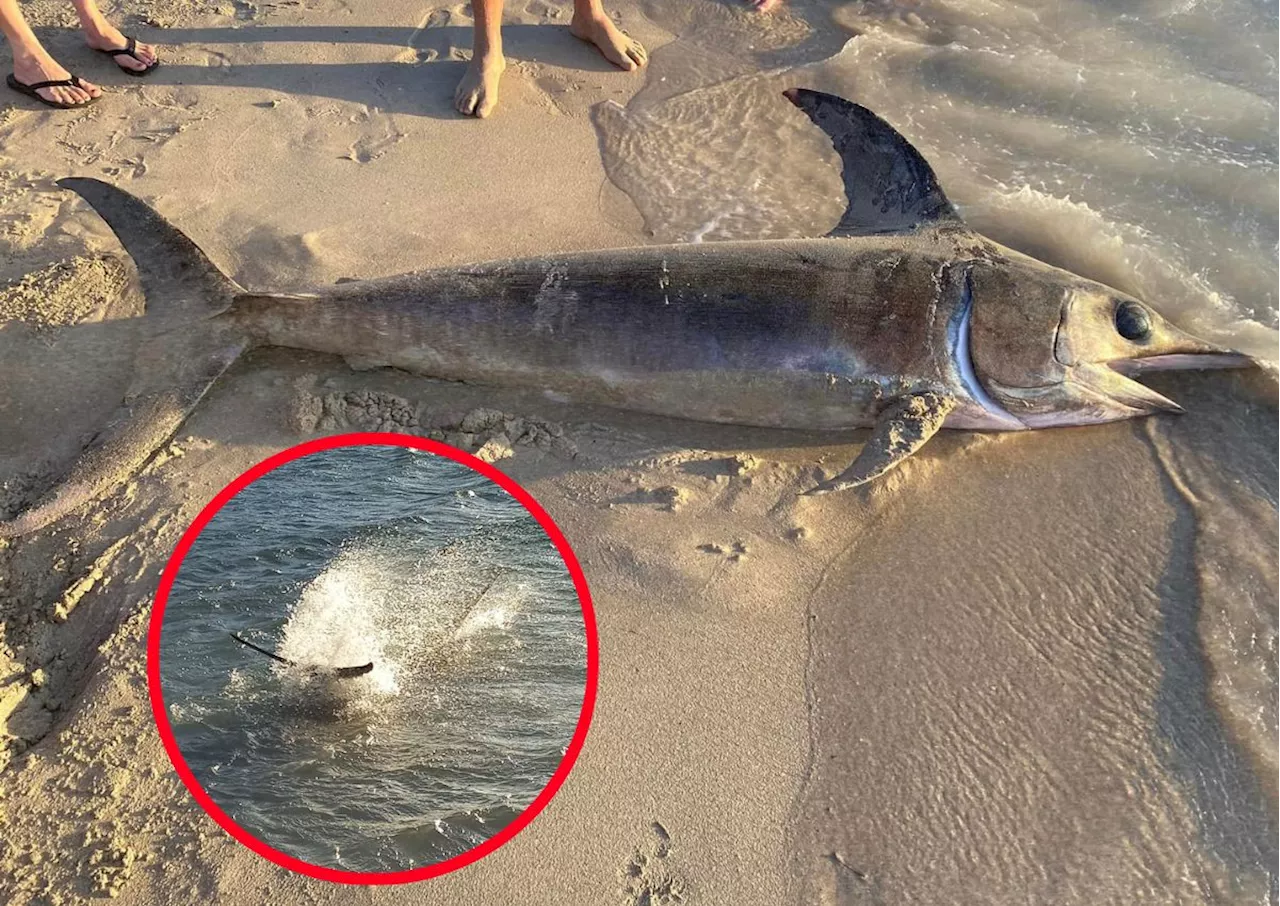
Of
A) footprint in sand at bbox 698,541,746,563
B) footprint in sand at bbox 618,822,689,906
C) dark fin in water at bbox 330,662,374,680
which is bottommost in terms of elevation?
footprint in sand at bbox 618,822,689,906

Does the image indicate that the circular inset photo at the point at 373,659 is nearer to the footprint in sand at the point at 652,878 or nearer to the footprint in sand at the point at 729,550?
the footprint in sand at the point at 652,878

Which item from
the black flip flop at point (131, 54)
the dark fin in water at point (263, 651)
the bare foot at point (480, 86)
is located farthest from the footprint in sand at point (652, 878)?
the black flip flop at point (131, 54)

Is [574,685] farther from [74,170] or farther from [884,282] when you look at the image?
[74,170]

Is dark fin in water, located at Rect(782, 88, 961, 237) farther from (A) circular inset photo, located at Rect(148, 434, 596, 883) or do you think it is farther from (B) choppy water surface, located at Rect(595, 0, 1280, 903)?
(A) circular inset photo, located at Rect(148, 434, 596, 883)

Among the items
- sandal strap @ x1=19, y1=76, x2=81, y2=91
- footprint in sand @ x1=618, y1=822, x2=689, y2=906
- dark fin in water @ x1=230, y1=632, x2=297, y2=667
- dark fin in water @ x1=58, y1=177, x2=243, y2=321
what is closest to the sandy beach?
footprint in sand @ x1=618, y1=822, x2=689, y2=906

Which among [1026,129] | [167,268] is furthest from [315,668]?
[1026,129]

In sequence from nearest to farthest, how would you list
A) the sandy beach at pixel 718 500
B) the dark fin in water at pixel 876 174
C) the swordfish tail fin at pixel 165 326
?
1. the sandy beach at pixel 718 500
2. the swordfish tail fin at pixel 165 326
3. the dark fin in water at pixel 876 174

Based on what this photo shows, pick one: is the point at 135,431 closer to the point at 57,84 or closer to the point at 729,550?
the point at 729,550
